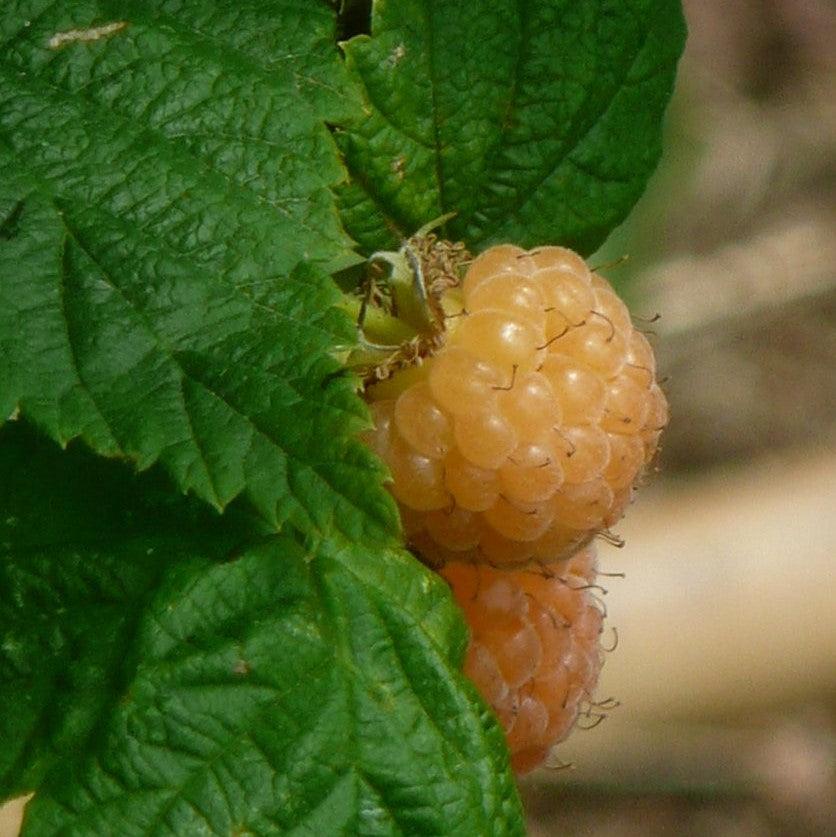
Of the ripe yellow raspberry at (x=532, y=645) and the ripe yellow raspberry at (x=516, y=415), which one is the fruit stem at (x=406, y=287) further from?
the ripe yellow raspberry at (x=532, y=645)

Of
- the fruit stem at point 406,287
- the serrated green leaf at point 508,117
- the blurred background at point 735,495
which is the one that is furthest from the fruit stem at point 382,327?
the blurred background at point 735,495

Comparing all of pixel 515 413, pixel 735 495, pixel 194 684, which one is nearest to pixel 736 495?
pixel 735 495

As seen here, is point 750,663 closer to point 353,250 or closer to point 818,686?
point 818,686

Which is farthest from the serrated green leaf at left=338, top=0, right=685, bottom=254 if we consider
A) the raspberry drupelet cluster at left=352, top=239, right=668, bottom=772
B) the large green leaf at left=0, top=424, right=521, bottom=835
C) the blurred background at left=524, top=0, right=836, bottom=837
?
the blurred background at left=524, top=0, right=836, bottom=837

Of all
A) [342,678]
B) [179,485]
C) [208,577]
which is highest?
[179,485]

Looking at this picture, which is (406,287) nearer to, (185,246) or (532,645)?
(185,246)

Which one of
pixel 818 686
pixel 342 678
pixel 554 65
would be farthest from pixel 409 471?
pixel 818 686

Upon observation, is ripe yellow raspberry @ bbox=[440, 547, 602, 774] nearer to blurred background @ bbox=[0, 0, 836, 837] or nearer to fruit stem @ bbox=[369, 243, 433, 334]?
fruit stem @ bbox=[369, 243, 433, 334]
